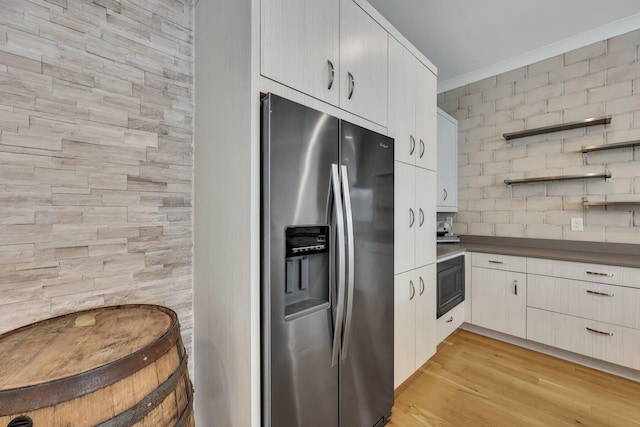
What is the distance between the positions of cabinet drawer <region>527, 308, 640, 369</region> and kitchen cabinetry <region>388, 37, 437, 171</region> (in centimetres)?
166

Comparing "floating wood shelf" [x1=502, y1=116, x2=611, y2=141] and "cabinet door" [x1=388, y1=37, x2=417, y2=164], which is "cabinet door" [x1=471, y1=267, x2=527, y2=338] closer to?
"floating wood shelf" [x1=502, y1=116, x2=611, y2=141]

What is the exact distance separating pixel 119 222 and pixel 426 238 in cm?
185

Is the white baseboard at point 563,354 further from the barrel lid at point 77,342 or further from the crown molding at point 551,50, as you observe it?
the barrel lid at point 77,342

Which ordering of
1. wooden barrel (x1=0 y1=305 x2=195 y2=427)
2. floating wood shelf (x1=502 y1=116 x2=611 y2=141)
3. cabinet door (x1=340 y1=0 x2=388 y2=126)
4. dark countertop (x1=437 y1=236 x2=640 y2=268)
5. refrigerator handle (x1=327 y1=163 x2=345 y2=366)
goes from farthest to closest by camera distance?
floating wood shelf (x1=502 y1=116 x2=611 y2=141)
dark countertop (x1=437 y1=236 x2=640 y2=268)
cabinet door (x1=340 y1=0 x2=388 y2=126)
refrigerator handle (x1=327 y1=163 x2=345 y2=366)
wooden barrel (x1=0 y1=305 x2=195 y2=427)

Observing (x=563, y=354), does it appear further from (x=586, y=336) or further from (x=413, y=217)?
(x=413, y=217)

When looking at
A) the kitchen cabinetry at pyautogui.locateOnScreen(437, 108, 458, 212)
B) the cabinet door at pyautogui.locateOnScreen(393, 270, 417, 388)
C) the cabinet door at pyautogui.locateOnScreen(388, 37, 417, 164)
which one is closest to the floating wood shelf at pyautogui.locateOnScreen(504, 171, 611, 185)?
the kitchen cabinetry at pyautogui.locateOnScreen(437, 108, 458, 212)

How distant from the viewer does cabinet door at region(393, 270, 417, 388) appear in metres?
1.72

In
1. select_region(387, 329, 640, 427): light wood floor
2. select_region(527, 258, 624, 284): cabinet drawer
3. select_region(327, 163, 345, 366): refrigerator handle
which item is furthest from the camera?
select_region(527, 258, 624, 284): cabinet drawer

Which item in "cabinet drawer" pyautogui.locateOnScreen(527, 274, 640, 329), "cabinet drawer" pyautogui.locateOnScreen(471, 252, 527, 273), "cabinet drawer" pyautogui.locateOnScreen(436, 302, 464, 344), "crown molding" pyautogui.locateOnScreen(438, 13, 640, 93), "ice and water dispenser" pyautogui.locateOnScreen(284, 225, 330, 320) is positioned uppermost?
"crown molding" pyautogui.locateOnScreen(438, 13, 640, 93)

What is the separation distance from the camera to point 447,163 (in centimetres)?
316

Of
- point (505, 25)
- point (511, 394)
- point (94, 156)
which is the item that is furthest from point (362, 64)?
point (511, 394)

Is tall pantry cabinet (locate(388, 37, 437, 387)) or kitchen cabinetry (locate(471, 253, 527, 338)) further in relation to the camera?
kitchen cabinetry (locate(471, 253, 527, 338))

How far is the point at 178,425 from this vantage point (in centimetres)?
73

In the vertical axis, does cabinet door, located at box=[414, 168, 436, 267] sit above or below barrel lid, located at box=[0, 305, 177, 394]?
above
